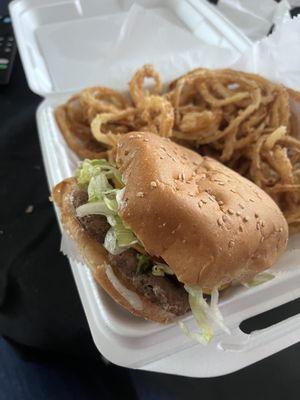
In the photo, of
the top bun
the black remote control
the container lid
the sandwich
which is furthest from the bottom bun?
the black remote control

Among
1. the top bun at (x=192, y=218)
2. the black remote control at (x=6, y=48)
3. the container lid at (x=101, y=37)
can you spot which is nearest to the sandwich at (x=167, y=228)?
the top bun at (x=192, y=218)

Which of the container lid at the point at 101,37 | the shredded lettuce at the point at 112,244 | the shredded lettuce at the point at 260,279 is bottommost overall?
the shredded lettuce at the point at 260,279

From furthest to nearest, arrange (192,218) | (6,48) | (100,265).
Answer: (6,48) → (100,265) → (192,218)

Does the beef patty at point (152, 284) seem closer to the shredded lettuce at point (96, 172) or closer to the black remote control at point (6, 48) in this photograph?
the shredded lettuce at point (96, 172)

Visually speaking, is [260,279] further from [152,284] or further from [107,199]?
[107,199]

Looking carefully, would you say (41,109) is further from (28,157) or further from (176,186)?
(176,186)

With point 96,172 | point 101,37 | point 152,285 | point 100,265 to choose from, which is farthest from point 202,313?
point 101,37

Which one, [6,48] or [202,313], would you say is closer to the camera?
[202,313]

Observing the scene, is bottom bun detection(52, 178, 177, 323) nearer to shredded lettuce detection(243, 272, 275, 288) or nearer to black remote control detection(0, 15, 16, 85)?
shredded lettuce detection(243, 272, 275, 288)
